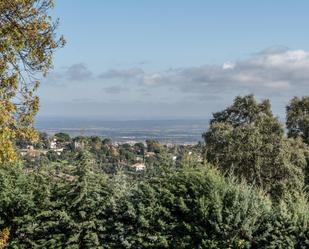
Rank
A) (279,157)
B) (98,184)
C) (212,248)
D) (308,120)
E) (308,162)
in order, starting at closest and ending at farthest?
(212,248) < (98,184) < (279,157) < (308,162) < (308,120)

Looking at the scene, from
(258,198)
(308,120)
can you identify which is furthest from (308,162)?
(258,198)

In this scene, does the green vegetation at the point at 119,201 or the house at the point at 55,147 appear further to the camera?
the house at the point at 55,147

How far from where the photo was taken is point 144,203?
1231 cm

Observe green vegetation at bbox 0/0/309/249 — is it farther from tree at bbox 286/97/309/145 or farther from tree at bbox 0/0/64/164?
tree at bbox 286/97/309/145

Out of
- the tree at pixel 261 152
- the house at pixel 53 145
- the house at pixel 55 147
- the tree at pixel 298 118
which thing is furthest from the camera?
the tree at pixel 298 118

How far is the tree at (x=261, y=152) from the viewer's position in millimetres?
31156

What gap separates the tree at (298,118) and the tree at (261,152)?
4.63 m

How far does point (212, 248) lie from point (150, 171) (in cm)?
239

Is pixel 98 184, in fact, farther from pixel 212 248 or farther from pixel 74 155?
pixel 212 248

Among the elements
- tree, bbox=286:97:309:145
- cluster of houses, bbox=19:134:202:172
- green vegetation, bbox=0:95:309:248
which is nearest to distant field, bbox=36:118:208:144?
cluster of houses, bbox=19:134:202:172

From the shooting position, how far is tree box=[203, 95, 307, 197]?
31.2 m

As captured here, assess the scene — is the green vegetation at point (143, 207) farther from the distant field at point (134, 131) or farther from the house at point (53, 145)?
the house at point (53, 145)

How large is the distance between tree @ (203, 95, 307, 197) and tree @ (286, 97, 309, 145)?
4627 mm

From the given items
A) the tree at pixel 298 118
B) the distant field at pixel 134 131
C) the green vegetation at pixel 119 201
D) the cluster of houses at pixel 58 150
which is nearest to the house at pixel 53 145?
the cluster of houses at pixel 58 150
